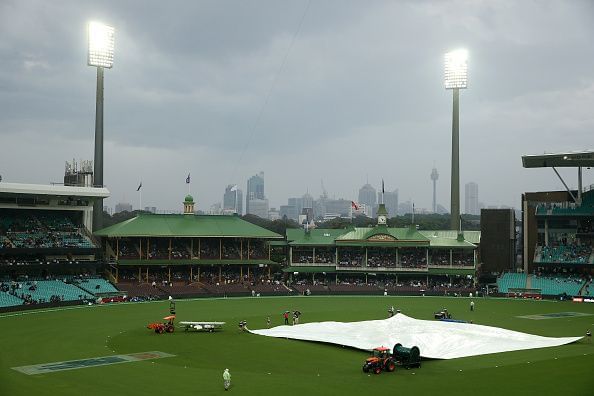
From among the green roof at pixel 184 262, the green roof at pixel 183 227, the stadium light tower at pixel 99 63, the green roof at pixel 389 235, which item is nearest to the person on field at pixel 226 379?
the green roof at pixel 184 262

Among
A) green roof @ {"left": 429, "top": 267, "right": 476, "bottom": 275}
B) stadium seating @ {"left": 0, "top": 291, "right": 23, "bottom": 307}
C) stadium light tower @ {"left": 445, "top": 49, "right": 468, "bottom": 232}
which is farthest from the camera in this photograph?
stadium light tower @ {"left": 445, "top": 49, "right": 468, "bottom": 232}

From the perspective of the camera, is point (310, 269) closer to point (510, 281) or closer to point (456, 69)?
point (510, 281)

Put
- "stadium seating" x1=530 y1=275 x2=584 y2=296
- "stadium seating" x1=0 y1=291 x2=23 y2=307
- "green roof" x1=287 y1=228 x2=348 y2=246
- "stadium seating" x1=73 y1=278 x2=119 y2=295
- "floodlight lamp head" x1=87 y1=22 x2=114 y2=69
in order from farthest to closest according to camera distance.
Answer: "green roof" x1=287 y1=228 x2=348 y2=246
"floodlight lamp head" x1=87 y1=22 x2=114 y2=69
"stadium seating" x1=530 y1=275 x2=584 y2=296
"stadium seating" x1=73 y1=278 x2=119 y2=295
"stadium seating" x1=0 y1=291 x2=23 y2=307

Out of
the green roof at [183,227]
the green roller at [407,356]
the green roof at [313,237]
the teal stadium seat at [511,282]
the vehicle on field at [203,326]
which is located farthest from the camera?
the green roof at [313,237]

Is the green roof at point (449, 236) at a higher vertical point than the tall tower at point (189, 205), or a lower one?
lower

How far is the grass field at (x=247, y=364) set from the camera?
29.5 meters

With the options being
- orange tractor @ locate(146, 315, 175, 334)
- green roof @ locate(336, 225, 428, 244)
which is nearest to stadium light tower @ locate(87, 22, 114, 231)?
green roof @ locate(336, 225, 428, 244)

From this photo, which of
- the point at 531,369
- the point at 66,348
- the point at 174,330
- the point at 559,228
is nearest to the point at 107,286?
the point at 174,330

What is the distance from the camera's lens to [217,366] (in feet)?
116

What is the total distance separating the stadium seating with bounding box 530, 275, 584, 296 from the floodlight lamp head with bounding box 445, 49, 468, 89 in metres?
35.3

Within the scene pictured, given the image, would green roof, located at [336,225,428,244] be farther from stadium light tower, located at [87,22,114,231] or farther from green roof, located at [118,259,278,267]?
stadium light tower, located at [87,22,114,231]

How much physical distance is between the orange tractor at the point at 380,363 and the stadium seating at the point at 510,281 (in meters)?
56.4

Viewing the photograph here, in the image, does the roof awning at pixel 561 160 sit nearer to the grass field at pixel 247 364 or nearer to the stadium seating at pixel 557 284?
the stadium seating at pixel 557 284

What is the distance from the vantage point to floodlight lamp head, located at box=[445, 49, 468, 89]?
10812 cm
